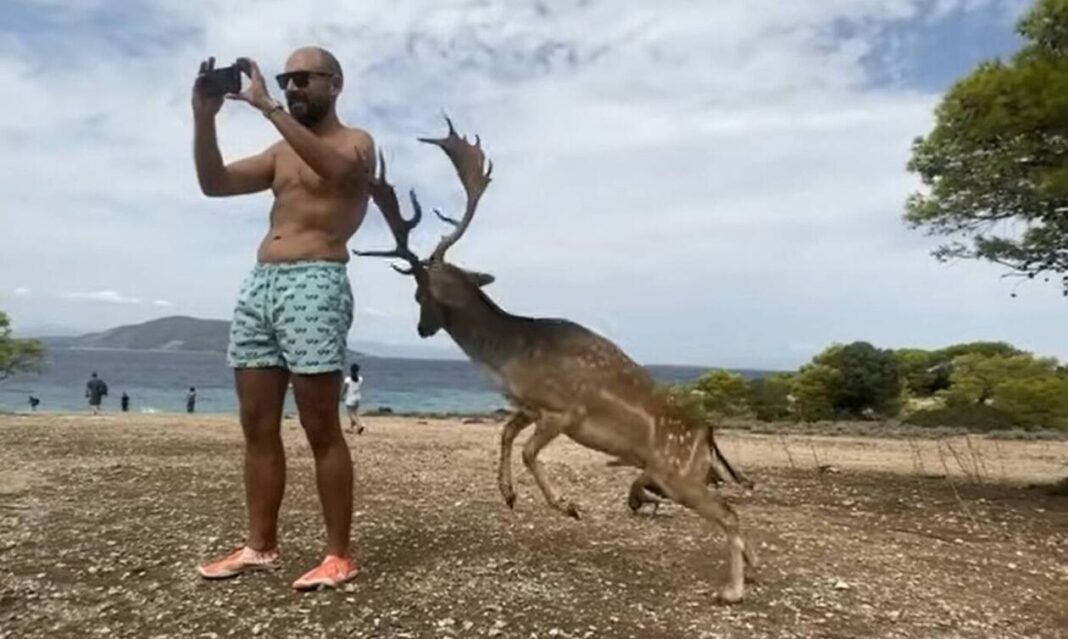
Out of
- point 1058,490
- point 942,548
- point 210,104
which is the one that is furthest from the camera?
point 1058,490

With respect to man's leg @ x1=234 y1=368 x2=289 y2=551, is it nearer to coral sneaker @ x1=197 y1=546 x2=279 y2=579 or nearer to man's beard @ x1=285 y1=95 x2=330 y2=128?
coral sneaker @ x1=197 y1=546 x2=279 y2=579

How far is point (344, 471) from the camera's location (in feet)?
16.9

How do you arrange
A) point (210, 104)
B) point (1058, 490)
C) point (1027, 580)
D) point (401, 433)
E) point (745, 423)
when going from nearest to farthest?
point (210, 104) < point (1027, 580) < point (1058, 490) < point (401, 433) < point (745, 423)

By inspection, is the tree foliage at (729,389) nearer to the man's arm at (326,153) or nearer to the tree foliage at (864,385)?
the tree foliage at (864,385)

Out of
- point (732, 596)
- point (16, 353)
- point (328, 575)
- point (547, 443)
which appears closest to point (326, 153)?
point (547, 443)

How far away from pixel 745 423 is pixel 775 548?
1856cm

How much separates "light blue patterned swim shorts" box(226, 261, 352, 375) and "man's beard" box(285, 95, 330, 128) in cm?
67

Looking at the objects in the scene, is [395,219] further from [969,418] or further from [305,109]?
[969,418]

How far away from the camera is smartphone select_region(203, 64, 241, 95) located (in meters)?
4.98

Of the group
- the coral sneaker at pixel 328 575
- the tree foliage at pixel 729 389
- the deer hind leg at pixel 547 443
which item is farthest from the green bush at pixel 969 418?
the coral sneaker at pixel 328 575

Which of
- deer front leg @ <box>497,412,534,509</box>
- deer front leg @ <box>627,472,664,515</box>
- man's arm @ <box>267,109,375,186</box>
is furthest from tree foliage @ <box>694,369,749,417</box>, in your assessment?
man's arm @ <box>267,109,375,186</box>

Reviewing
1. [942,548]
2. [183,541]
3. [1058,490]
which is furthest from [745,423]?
[183,541]

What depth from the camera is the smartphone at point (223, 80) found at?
4980mm

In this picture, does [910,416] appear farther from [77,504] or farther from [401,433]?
[77,504]
